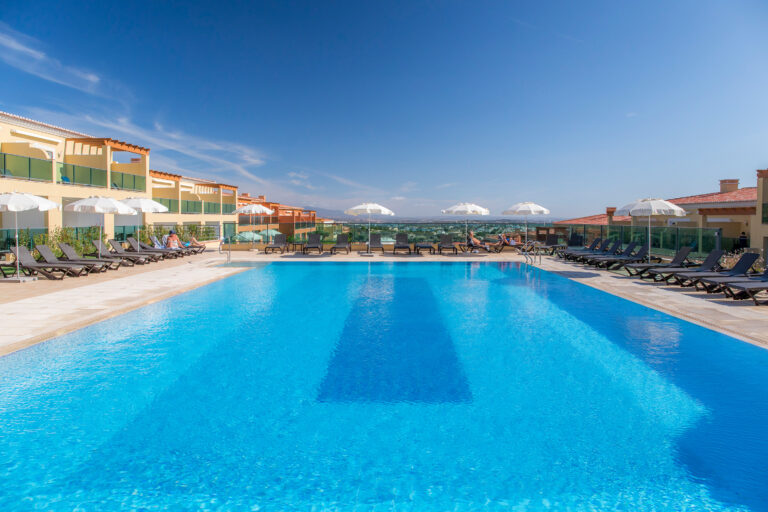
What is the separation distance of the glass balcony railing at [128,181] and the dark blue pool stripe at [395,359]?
18525 mm

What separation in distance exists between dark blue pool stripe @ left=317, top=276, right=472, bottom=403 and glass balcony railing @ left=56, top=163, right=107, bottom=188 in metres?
16.0

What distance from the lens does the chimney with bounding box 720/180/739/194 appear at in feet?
93.1

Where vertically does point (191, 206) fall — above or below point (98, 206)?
above

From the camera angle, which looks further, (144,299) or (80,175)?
(80,175)

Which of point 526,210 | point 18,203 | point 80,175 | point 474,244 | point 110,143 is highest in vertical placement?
point 110,143

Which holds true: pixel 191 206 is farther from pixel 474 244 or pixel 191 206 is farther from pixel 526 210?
pixel 526 210

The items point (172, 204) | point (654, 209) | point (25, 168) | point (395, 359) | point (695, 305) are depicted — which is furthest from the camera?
point (172, 204)

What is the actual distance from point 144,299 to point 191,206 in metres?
24.8

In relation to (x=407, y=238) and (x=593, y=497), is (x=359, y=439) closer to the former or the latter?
(x=593, y=497)

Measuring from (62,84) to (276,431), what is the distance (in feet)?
114

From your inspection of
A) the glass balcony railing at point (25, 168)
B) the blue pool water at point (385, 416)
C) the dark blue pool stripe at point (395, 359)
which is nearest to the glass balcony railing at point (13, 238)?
the glass balcony railing at point (25, 168)

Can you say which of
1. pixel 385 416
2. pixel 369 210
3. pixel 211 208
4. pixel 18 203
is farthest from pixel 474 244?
pixel 211 208

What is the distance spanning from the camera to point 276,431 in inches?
165

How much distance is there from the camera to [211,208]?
35375 mm
